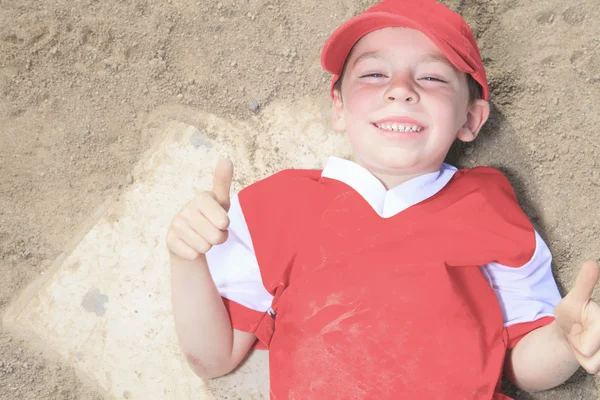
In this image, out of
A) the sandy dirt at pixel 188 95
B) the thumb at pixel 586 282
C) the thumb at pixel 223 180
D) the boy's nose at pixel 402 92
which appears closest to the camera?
the thumb at pixel 586 282

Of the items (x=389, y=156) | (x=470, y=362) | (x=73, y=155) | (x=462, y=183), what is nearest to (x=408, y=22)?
(x=389, y=156)

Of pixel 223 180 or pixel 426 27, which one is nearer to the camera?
pixel 223 180

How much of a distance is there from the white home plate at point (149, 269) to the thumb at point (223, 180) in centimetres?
65

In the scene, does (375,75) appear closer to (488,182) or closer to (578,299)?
(488,182)

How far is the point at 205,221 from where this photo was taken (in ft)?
4.74

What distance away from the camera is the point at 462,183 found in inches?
70.9

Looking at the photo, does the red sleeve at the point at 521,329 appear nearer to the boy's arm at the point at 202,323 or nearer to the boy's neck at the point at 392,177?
the boy's neck at the point at 392,177

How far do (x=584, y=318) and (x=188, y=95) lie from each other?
141cm

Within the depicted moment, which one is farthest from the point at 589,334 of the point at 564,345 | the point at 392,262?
the point at 392,262

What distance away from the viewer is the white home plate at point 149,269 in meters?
2.04

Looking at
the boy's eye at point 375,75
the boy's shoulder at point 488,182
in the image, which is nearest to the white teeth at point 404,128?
the boy's eye at point 375,75

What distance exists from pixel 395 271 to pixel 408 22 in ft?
2.13

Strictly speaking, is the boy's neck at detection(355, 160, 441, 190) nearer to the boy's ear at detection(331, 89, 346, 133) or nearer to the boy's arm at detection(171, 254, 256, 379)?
the boy's ear at detection(331, 89, 346, 133)

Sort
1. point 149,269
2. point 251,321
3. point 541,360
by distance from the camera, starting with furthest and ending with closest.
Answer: point 149,269, point 251,321, point 541,360
